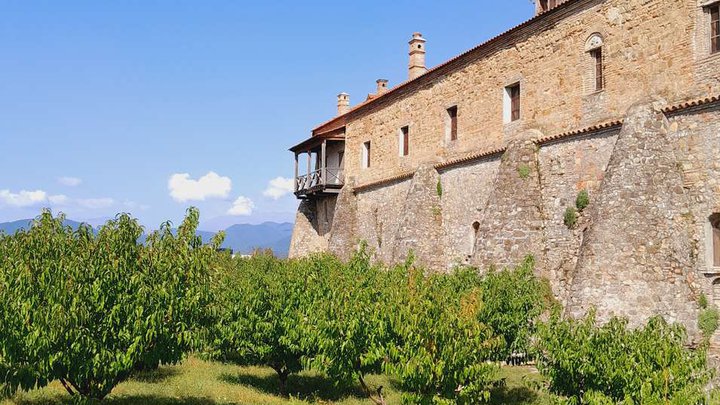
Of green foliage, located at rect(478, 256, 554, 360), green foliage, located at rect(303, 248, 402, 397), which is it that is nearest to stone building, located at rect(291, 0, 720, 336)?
green foliage, located at rect(478, 256, 554, 360)

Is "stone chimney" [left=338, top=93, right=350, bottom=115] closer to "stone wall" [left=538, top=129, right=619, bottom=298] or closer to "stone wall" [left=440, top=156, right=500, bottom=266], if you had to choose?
"stone wall" [left=440, top=156, right=500, bottom=266]

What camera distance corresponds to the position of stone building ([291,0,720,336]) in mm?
13359

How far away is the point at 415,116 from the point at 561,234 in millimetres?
9894

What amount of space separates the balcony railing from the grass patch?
15344 mm

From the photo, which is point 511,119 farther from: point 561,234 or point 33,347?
point 33,347

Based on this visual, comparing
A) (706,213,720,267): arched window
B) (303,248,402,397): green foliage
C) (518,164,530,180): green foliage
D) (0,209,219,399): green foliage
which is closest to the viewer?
(0,209,219,399): green foliage

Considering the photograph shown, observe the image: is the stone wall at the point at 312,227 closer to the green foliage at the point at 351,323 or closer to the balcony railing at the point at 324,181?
the balcony railing at the point at 324,181

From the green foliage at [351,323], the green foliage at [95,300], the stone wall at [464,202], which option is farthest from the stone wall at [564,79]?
the green foliage at [95,300]

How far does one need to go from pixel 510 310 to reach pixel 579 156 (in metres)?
6.11

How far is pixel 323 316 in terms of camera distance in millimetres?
11055

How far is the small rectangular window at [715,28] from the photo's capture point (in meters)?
13.2

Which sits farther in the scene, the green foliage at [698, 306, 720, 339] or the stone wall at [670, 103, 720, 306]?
the stone wall at [670, 103, 720, 306]

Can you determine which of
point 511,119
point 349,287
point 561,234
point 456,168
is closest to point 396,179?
point 456,168

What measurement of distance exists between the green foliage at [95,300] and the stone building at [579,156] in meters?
9.20
